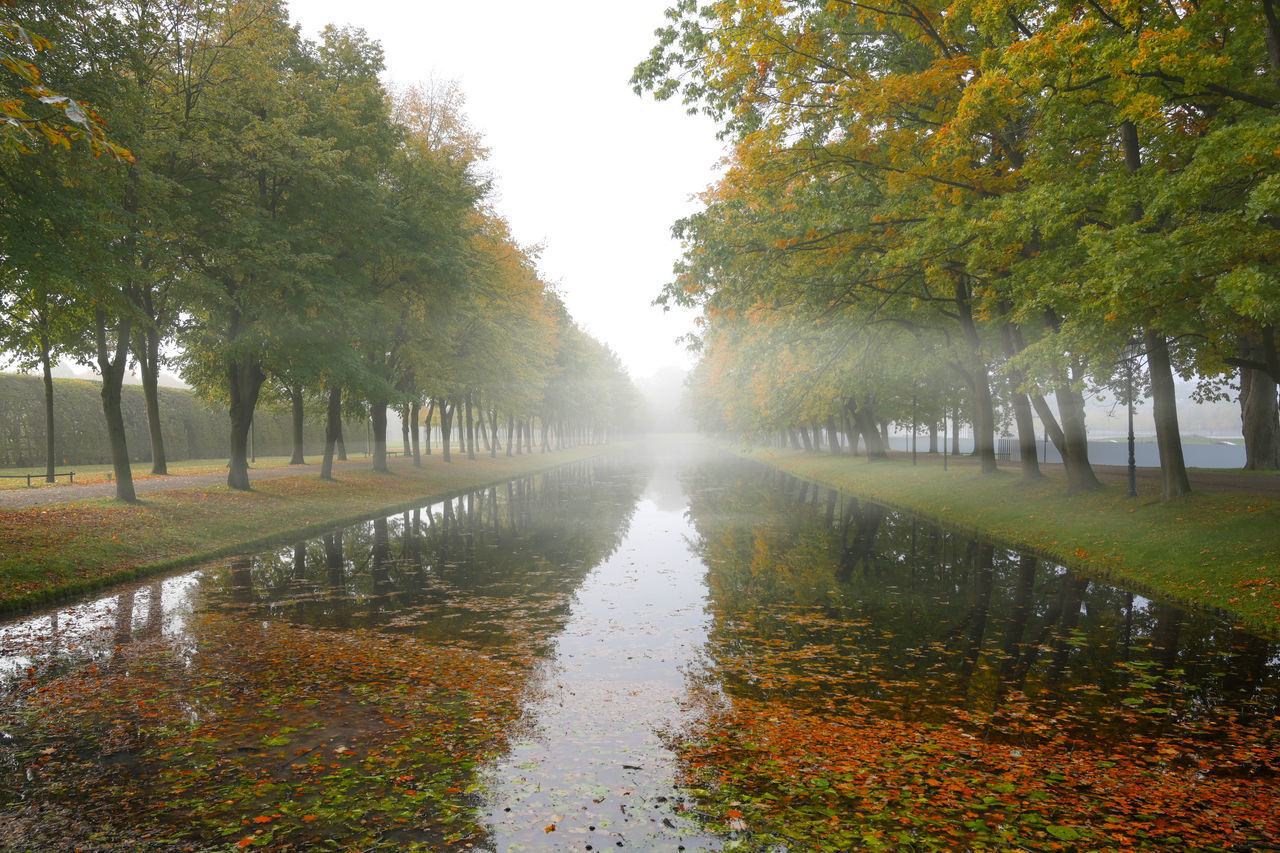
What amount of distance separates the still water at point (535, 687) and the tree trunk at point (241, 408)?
9.16m

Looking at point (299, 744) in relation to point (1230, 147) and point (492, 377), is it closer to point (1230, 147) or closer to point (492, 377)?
point (1230, 147)

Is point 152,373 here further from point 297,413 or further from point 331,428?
point 297,413

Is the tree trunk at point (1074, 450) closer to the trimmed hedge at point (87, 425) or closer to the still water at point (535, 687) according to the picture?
the still water at point (535, 687)

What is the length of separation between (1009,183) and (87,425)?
43660 mm

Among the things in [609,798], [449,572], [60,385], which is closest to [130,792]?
[609,798]

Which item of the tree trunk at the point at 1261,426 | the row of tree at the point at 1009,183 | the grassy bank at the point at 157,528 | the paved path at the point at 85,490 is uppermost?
the row of tree at the point at 1009,183

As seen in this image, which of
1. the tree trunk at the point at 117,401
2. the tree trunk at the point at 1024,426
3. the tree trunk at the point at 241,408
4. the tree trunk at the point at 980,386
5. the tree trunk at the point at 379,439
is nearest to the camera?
the tree trunk at the point at 117,401

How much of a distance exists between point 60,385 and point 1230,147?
151ft

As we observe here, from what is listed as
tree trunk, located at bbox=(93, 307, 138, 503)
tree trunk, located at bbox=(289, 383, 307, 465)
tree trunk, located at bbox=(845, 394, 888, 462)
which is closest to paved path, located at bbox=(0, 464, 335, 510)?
tree trunk, located at bbox=(93, 307, 138, 503)

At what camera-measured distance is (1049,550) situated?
1481cm

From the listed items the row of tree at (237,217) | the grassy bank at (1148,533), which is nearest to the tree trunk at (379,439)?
the row of tree at (237,217)

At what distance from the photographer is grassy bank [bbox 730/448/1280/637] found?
416 inches

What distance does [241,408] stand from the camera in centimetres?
2312

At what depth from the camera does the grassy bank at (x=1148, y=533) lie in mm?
10555
